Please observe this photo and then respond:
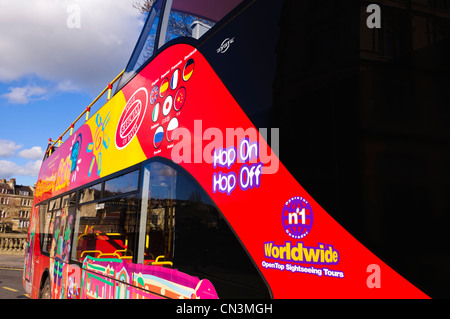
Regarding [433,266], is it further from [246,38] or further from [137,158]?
[137,158]

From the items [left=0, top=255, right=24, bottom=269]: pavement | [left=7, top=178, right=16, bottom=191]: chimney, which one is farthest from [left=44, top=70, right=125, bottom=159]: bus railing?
[left=7, top=178, right=16, bottom=191]: chimney

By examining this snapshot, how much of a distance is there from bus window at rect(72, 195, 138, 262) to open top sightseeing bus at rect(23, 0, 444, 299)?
0.08 ft

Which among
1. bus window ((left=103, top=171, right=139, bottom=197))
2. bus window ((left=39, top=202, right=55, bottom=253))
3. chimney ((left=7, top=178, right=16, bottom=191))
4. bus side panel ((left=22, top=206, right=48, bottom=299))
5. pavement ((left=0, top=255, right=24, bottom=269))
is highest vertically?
chimney ((left=7, top=178, right=16, bottom=191))

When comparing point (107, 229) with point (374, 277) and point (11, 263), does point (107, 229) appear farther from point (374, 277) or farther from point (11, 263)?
point (11, 263)

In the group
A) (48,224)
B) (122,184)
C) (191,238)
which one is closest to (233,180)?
(191,238)

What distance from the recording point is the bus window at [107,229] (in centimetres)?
365

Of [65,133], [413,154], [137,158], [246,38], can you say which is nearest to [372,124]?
[413,154]

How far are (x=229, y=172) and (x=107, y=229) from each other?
243 centimetres

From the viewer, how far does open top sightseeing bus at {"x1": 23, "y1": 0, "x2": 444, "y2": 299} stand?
1599 mm

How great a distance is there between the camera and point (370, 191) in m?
1.43

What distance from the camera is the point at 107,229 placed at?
414 centimetres

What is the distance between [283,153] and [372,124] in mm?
532

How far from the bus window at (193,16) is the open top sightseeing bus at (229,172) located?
0.02m

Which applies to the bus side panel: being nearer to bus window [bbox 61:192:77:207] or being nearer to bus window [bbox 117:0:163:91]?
bus window [bbox 61:192:77:207]
